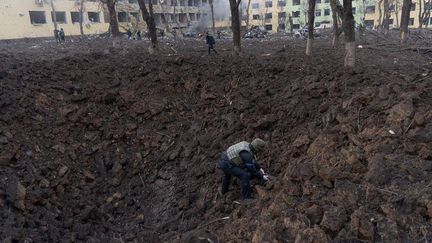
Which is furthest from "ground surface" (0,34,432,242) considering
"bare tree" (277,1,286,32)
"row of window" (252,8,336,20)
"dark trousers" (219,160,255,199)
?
"row of window" (252,8,336,20)

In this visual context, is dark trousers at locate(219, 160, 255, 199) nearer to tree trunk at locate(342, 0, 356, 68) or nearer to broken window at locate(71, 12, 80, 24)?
tree trunk at locate(342, 0, 356, 68)

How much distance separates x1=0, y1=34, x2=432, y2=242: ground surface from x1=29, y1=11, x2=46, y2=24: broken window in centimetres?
3097

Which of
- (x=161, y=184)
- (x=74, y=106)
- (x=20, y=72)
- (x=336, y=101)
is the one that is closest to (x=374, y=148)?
(x=336, y=101)

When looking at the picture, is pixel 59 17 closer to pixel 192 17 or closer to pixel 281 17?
pixel 192 17

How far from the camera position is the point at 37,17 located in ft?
129

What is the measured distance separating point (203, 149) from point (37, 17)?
123ft

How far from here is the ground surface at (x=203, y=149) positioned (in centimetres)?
451

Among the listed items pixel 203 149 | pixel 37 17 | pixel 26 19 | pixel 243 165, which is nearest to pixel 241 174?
pixel 243 165

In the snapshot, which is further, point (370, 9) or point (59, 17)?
point (370, 9)

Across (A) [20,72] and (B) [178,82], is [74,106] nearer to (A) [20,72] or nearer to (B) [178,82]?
(A) [20,72]

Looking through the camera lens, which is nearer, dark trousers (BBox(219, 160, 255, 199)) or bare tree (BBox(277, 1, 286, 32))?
dark trousers (BBox(219, 160, 255, 199))

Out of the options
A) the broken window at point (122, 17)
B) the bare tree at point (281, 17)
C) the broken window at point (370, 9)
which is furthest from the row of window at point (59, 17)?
the broken window at point (370, 9)

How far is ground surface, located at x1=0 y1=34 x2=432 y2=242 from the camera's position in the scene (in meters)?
4.51

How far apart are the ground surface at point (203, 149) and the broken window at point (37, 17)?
31.0m
